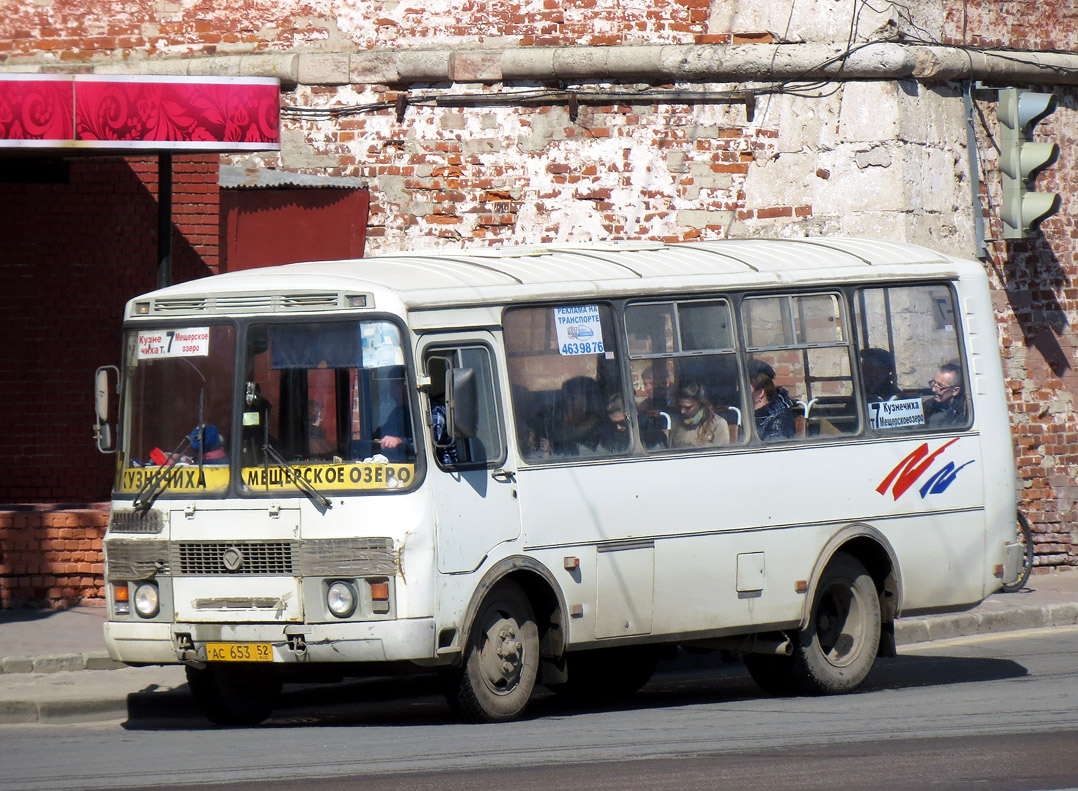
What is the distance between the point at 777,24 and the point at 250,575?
935cm

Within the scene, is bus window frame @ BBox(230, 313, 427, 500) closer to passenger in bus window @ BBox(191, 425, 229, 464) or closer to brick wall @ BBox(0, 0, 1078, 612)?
passenger in bus window @ BBox(191, 425, 229, 464)

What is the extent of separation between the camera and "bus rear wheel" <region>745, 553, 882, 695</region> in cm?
1074

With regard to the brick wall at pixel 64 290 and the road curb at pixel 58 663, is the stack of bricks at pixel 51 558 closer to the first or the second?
the brick wall at pixel 64 290

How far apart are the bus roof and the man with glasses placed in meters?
0.69

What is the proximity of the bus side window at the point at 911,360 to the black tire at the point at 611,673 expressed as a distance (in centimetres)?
217

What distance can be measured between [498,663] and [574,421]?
148 centimetres

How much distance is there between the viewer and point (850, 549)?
10.9 m

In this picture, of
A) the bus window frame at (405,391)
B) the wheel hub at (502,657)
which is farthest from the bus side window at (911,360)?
the bus window frame at (405,391)

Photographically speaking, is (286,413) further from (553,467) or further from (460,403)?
(553,467)

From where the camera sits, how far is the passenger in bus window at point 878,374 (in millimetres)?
10938

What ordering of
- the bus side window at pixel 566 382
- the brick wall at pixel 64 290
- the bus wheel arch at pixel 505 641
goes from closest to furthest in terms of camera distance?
the bus wheel arch at pixel 505 641 → the bus side window at pixel 566 382 → the brick wall at pixel 64 290

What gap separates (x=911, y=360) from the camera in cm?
1113

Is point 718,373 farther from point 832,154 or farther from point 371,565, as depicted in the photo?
point 832,154

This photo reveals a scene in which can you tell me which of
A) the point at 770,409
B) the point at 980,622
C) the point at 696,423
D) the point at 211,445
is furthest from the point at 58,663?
the point at 980,622
